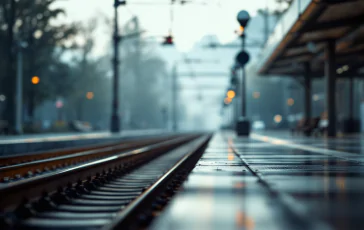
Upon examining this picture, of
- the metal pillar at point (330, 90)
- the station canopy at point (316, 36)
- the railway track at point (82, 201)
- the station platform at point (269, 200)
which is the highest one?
the station canopy at point (316, 36)

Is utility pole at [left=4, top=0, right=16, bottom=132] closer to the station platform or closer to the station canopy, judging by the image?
the station canopy

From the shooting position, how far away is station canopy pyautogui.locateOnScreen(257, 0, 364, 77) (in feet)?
66.0

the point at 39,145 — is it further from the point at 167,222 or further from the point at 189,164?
the point at 167,222

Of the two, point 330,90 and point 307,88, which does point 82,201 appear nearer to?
point 330,90

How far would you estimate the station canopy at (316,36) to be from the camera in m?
20.1

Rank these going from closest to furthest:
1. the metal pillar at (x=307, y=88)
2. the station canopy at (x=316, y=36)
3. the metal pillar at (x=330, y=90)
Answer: the station canopy at (x=316, y=36)
the metal pillar at (x=330, y=90)
the metal pillar at (x=307, y=88)

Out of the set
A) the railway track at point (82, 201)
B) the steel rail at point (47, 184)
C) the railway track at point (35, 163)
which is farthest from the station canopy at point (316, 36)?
the railway track at point (82, 201)

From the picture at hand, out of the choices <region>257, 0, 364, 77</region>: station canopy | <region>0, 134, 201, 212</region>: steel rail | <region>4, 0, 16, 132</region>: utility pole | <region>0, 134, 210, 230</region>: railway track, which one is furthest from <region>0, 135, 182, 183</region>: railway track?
<region>4, 0, 16, 132</region>: utility pole

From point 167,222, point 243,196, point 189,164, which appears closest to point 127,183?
point 189,164

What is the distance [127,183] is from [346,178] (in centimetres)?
485

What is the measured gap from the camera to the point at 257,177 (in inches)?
350

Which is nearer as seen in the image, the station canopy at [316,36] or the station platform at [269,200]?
the station platform at [269,200]

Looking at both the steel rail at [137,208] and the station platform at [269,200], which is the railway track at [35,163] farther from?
the station platform at [269,200]

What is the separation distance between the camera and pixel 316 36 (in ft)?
86.9
